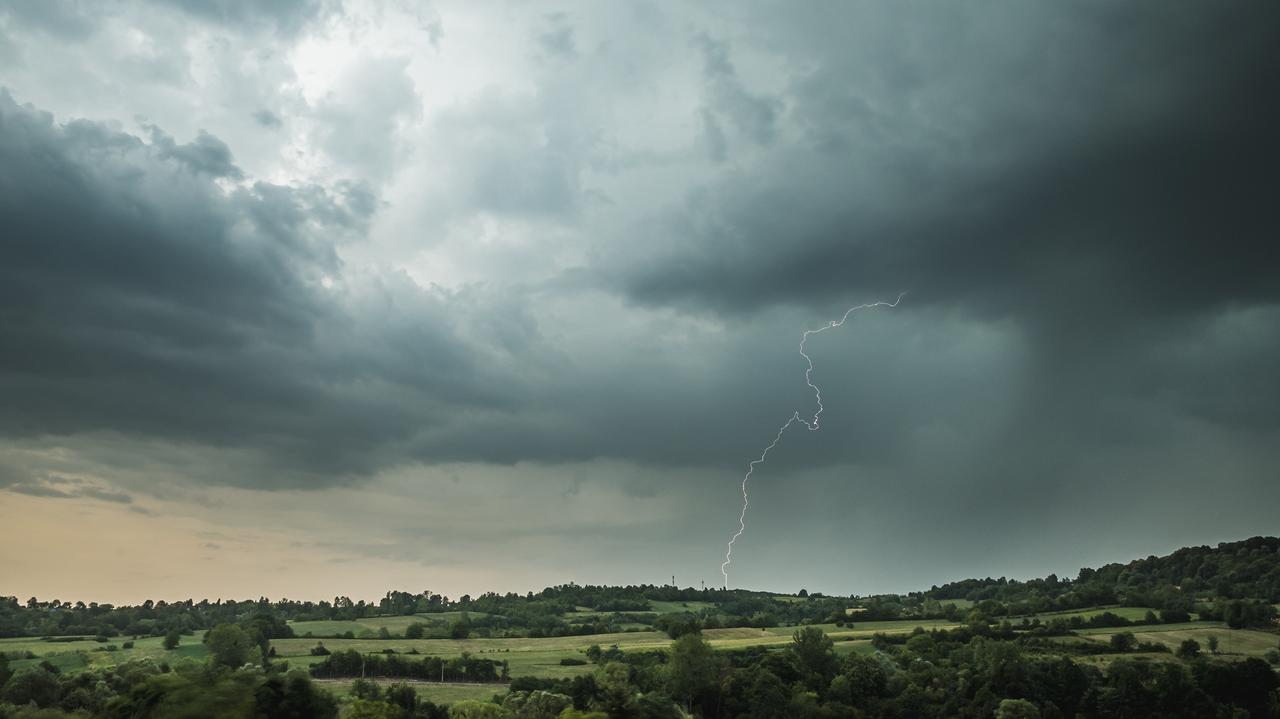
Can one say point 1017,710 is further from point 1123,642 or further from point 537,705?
point 537,705

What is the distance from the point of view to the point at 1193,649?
145500 millimetres

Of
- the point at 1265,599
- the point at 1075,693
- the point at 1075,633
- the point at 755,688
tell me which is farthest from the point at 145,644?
the point at 1265,599

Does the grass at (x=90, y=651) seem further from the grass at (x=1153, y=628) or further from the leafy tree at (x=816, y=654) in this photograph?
the grass at (x=1153, y=628)

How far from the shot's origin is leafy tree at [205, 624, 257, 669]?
155 m

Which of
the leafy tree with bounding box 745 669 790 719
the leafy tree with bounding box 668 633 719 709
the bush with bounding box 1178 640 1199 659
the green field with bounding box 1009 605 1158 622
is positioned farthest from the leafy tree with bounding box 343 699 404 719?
the green field with bounding box 1009 605 1158 622

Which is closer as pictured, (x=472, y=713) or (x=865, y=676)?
(x=472, y=713)

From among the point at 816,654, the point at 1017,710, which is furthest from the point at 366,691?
the point at 1017,710

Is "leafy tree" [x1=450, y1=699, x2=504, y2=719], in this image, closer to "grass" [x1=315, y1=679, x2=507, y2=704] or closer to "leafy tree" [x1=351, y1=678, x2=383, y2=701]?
"grass" [x1=315, y1=679, x2=507, y2=704]

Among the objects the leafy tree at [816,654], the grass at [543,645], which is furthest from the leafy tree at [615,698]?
the leafy tree at [816,654]

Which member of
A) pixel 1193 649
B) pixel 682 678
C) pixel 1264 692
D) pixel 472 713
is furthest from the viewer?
pixel 1193 649

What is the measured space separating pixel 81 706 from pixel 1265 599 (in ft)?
742

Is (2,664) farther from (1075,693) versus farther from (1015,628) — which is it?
(1015,628)

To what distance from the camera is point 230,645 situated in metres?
159

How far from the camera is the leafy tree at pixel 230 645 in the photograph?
6088 inches
